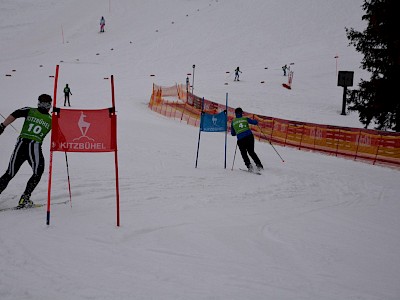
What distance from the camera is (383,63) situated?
14828mm

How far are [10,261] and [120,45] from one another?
45.6 meters

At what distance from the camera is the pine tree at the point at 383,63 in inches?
546

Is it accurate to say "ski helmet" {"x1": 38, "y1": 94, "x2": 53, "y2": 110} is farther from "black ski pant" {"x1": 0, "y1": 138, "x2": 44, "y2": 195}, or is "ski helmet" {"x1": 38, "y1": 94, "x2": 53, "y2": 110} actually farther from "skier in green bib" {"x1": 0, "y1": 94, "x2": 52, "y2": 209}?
"black ski pant" {"x1": 0, "y1": 138, "x2": 44, "y2": 195}

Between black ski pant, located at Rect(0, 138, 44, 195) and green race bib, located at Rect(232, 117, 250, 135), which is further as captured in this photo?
green race bib, located at Rect(232, 117, 250, 135)

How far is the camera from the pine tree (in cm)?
1386

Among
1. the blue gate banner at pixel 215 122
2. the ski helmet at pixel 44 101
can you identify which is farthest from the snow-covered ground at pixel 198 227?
the ski helmet at pixel 44 101

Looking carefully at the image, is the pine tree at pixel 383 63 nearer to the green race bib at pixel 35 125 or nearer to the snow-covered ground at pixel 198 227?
the snow-covered ground at pixel 198 227

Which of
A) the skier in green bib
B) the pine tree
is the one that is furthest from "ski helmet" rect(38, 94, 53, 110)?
the pine tree

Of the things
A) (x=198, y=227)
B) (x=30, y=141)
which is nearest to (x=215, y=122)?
(x=198, y=227)

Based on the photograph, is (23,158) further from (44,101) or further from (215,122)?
(215,122)

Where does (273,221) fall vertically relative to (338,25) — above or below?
below

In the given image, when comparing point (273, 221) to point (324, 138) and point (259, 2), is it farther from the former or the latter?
point (259, 2)

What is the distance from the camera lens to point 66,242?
173 inches

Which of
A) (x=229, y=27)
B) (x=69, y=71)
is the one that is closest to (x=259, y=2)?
(x=229, y=27)
